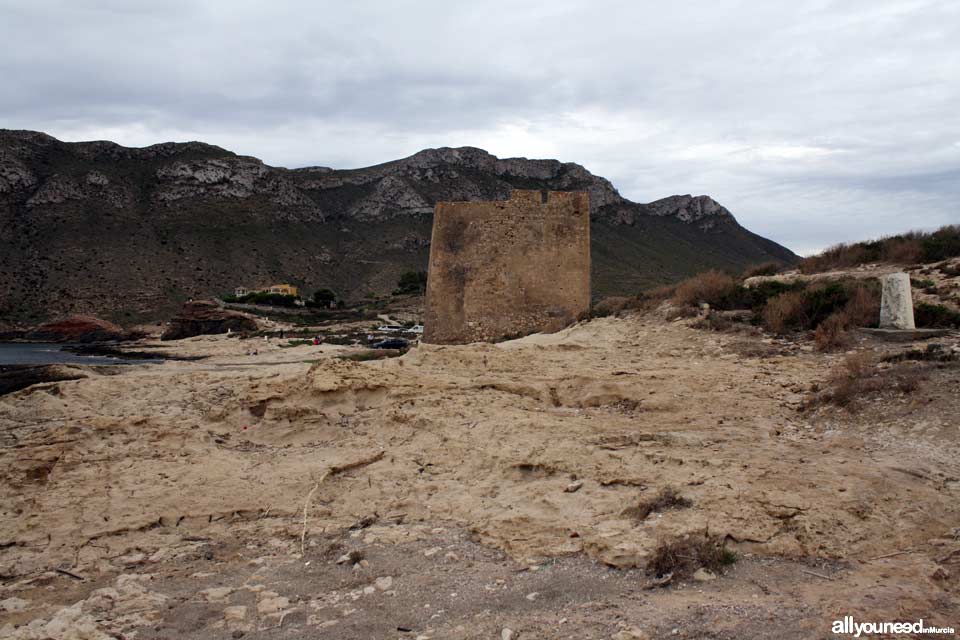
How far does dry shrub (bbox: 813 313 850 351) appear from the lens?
758 centimetres

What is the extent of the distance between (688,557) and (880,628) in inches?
38.5

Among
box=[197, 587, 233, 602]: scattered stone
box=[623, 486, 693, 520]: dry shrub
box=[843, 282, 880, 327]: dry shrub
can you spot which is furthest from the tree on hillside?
box=[623, 486, 693, 520]: dry shrub

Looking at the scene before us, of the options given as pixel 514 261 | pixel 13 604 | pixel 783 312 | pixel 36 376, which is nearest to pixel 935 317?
pixel 783 312

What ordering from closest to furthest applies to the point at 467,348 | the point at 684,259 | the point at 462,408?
the point at 462,408 → the point at 467,348 → the point at 684,259

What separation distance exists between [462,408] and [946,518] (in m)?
3.95

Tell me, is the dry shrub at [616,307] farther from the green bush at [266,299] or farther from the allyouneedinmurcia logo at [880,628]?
the green bush at [266,299]

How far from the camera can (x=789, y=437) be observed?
5340mm

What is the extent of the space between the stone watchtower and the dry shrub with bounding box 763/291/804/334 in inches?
179

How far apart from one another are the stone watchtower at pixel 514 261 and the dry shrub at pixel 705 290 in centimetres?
269

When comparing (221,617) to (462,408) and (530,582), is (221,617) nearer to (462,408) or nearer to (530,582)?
(530,582)

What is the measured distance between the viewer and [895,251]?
11.4 metres

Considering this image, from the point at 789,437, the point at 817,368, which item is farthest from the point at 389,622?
the point at 817,368

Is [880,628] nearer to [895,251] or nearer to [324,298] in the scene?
[895,251]

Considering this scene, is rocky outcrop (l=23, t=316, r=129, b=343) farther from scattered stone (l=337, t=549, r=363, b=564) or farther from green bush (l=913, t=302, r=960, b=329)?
green bush (l=913, t=302, r=960, b=329)
